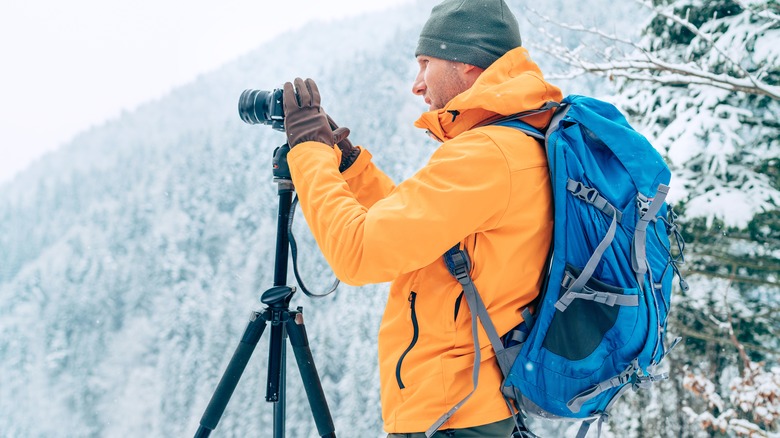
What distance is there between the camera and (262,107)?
4.85ft

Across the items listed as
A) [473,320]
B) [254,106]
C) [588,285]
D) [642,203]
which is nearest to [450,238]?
→ [473,320]

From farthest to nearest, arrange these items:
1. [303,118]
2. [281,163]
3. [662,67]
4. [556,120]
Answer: [662,67], [281,163], [303,118], [556,120]

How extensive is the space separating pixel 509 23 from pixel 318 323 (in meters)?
29.9

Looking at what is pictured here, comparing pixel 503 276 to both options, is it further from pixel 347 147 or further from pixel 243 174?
pixel 243 174

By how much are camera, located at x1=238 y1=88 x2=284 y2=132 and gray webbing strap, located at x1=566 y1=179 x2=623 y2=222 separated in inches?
30.2

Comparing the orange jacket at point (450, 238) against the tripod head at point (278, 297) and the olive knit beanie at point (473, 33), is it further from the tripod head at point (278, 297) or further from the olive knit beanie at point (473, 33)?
the tripod head at point (278, 297)

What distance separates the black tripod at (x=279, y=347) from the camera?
145cm

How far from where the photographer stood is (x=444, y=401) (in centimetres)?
112

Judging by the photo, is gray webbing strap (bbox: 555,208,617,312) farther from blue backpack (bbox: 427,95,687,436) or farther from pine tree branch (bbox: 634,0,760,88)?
pine tree branch (bbox: 634,0,760,88)

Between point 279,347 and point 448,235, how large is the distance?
0.70 metres

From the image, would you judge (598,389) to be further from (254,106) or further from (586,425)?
(254,106)

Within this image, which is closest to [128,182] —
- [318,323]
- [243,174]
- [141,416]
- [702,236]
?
[243,174]

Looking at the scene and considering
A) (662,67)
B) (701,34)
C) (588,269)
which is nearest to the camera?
(588,269)

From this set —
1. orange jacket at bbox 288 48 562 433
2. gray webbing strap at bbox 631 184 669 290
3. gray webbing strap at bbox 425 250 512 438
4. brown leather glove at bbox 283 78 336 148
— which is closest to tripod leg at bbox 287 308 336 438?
orange jacket at bbox 288 48 562 433
